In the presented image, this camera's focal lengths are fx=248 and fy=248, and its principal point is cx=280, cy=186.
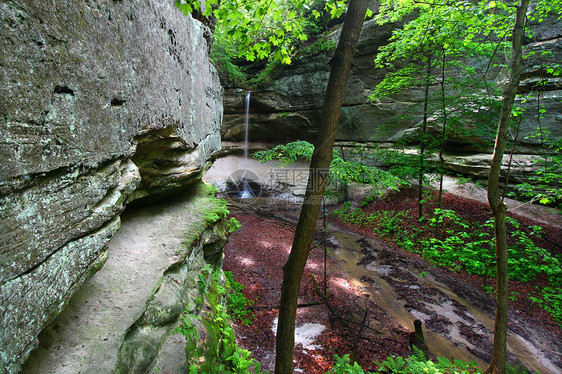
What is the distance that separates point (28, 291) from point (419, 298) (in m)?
8.40

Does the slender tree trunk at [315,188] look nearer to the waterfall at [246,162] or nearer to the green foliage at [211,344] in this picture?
the green foliage at [211,344]

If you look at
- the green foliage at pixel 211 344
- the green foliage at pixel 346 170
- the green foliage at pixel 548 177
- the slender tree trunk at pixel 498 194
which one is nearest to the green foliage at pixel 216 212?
the green foliage at pixel 211 344

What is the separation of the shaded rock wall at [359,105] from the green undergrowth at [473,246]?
179 inches

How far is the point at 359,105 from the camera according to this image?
1638 centimetres

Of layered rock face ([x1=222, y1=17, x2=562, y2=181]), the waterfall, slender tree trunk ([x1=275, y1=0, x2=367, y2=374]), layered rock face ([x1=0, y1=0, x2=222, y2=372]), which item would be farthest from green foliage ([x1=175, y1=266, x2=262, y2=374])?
the waterfall

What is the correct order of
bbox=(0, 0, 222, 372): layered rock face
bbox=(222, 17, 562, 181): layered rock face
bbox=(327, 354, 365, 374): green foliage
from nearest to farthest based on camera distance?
bbox=(0, 0, 222, 372): layered rock face
bbox=(327, 354, 365, 374): green foliage
bbox=(222, 17, 562, 181): layered rock face

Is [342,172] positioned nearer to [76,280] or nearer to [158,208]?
[158,208]

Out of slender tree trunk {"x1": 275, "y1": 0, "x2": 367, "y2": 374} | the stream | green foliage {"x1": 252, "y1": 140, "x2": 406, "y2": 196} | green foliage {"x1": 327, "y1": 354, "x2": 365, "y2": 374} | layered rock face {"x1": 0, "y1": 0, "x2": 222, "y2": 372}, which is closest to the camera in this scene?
layered rock face {"x1": 0, "y1": 0, "x2": 222, "y2": 372}

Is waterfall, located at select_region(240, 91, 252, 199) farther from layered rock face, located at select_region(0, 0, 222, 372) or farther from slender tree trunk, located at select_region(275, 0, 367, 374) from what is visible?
slender tree trunk, located at select_region(275, 0, 367, 374)

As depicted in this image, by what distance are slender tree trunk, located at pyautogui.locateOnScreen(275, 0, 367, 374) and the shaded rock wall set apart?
9.58 meters

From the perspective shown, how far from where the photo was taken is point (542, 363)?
5137mm

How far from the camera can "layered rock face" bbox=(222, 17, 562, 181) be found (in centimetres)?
1094

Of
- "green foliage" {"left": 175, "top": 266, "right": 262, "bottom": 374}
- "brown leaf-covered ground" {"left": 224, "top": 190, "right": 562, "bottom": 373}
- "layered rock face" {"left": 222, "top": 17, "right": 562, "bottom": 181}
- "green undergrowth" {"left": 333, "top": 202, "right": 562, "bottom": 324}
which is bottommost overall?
"brown leaf-covered ground" {"left": 224, "top": 190, "right": 562, "bottom": 373}

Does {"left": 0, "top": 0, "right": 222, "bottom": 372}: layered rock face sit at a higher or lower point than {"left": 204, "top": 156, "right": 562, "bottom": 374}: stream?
higher
